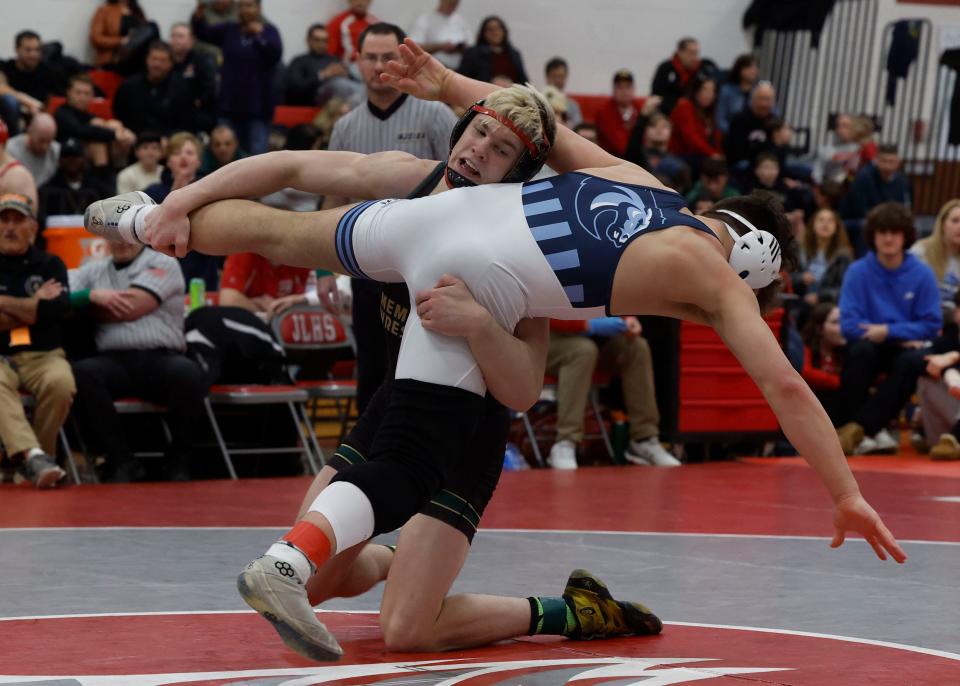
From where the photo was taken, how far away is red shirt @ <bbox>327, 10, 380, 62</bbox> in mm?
13617

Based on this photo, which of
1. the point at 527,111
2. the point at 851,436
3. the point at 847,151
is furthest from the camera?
Result: the point at 847,151

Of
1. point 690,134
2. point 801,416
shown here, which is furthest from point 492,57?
point 801,416

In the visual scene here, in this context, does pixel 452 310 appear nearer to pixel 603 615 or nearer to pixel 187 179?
pixel 603 615

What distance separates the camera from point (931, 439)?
31.3 feet

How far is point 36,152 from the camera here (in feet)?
33.0

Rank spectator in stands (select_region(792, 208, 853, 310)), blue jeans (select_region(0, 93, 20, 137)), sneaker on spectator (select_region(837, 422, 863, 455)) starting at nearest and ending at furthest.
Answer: sneaker on spectator (select_region(837, 422, 863, 455)) → blue jeans (select_region(0, 93, 20, 137)) → spectator in stands (select_region(792, 208, 853, 310))

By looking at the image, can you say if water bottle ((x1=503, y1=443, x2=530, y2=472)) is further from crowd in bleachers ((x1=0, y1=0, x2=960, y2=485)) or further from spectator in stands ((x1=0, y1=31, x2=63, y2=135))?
spectator in stands ((x1=0, y1=31, x2=63, y2=135))

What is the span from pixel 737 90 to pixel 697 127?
1.17m

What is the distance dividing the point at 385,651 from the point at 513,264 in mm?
987

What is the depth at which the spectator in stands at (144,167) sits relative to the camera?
9.93 meters

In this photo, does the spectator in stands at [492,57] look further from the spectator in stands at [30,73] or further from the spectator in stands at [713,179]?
the spectator in stands at [30,73]

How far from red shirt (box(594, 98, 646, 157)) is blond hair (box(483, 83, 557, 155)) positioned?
9852 mm

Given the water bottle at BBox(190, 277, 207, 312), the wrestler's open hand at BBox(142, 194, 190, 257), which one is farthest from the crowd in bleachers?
the wrestler's open hand at BBox(142, 194, 190, 257)

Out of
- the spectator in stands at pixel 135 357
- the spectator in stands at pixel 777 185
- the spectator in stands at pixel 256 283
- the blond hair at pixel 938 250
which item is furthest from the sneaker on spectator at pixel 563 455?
Answer: the spectator in stands at pixel 777 185
